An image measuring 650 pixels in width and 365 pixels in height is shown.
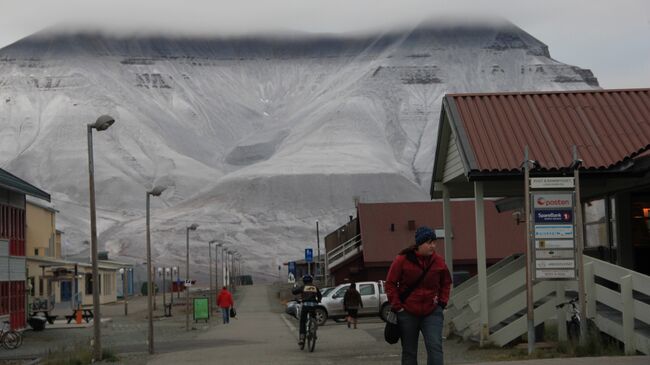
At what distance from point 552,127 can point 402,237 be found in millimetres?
40442

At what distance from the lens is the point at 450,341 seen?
84.9 feet

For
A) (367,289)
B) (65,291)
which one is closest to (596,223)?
(367,289)

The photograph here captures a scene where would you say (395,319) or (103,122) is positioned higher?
(103,122)

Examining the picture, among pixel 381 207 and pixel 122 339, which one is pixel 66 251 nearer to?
pixel 381 207

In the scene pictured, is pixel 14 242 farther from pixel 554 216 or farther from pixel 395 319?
pixel 395 319

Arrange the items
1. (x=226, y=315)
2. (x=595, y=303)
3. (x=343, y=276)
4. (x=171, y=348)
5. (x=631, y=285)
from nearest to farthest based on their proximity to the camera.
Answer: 1. (x=631, y=285)
2. (x=595, y=303)
3. (x=171, y=348)
4. (x=226, y=315)
5. (x=343, y=276)

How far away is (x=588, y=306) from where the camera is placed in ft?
69.3

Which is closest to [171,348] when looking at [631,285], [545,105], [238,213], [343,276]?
[545,105]

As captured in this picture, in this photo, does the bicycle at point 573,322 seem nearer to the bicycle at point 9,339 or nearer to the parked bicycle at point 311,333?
the parked bicycle at point 311,333

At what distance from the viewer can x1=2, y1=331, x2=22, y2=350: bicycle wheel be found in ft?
115

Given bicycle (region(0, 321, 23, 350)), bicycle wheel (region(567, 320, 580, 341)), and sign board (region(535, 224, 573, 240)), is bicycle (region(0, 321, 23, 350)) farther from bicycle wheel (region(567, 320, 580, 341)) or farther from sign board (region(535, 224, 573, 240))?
sign board (region(535, 224, 573, 240))

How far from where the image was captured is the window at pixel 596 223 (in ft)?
83.3

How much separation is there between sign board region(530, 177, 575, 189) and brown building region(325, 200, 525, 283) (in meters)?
41.8

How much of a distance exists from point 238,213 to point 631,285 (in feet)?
535
